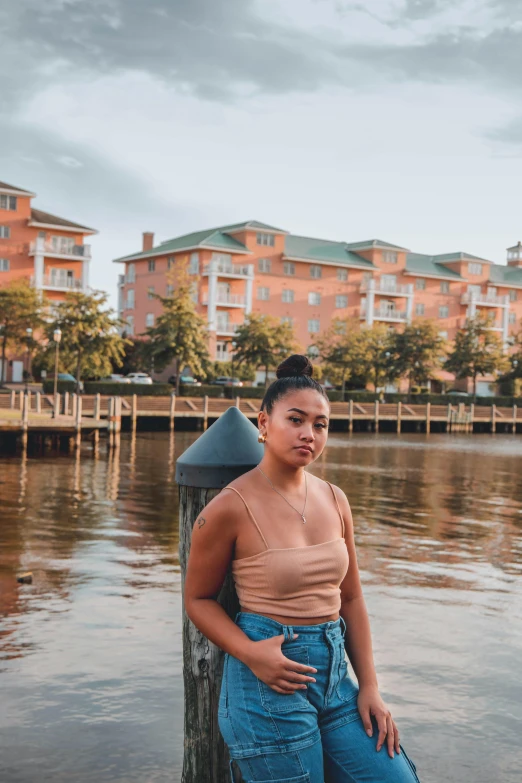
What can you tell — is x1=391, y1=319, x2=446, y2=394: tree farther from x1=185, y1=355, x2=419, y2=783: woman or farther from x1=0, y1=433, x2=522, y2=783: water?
x1=185, y1=355, x2=419, y2=783: woman

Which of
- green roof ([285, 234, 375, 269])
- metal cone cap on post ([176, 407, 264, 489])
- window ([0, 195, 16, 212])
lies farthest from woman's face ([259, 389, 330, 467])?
green roof ([285, 234, 375, 269])

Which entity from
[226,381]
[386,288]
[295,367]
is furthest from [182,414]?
[295,367]

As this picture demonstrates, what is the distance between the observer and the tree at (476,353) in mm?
73688

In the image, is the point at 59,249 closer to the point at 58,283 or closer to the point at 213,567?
the point at 58,283

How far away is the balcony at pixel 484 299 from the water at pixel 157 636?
2688 inches

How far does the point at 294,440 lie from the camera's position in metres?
3.09

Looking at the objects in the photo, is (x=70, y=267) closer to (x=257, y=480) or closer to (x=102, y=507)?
→ (x=102, y=507)

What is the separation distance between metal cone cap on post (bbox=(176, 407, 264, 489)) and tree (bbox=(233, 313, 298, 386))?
59353mm

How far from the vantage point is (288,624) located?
295 centimetres

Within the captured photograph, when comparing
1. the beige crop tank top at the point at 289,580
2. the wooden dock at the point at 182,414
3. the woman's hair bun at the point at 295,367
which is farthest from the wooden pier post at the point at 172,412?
the beige crop tank top at the point at 289,580

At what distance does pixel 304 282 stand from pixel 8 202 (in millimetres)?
25543

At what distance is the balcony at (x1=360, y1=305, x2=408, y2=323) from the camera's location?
8012 cm

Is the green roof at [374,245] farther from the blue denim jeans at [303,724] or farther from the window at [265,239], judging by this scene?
the blue denim jeans at [303,724]

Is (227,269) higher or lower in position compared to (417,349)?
higher
